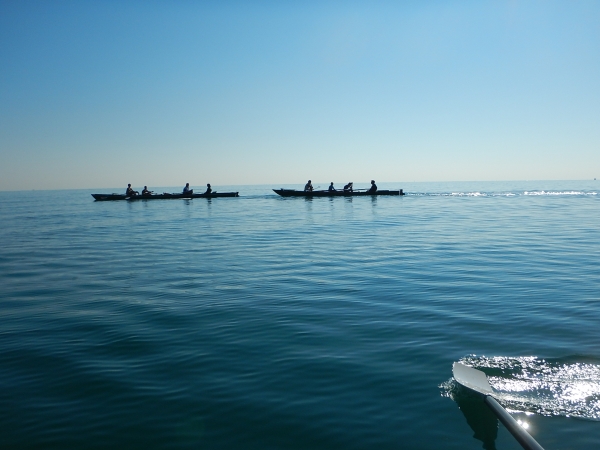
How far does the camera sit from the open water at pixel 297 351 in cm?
575

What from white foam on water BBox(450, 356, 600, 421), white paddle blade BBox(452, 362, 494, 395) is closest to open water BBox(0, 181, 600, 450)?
white foam on water BBox(450, 356, 600, 421)

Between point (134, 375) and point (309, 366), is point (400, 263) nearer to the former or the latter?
point (309, 366)

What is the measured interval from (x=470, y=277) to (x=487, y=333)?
543 centimetres

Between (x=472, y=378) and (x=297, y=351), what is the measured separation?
304 centimetres

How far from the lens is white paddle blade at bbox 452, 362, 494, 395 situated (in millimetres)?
6176

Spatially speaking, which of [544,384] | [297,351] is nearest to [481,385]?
[544,384]

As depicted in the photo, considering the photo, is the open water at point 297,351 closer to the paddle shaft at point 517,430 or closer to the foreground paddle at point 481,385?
the foreground paddle at point 481,385

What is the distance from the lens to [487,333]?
29.3 feet

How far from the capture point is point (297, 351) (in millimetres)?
8219

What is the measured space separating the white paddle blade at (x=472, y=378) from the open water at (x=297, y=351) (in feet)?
0.81

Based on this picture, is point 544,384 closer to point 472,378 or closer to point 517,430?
point 472,378

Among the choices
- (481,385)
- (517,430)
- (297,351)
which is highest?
(517,430)

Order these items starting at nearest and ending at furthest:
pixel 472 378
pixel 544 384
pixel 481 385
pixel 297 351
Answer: pixel 481 385, pixel 472 378, pixel 544 384, pixel 297 351

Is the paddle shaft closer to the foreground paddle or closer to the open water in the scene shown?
the foreground paddle
